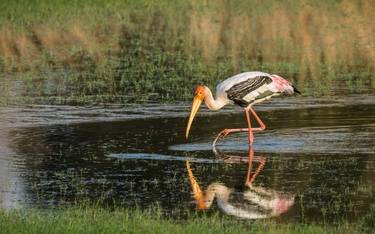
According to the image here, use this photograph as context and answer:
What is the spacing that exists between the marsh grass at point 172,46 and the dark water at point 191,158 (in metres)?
1.50

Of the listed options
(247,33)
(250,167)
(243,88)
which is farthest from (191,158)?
(247,33)

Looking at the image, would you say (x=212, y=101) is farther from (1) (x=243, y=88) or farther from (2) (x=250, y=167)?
(2) (x=250, y=167)

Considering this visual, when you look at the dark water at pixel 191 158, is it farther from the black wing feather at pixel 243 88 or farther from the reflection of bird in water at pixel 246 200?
the black wing feather at pixel 243 88

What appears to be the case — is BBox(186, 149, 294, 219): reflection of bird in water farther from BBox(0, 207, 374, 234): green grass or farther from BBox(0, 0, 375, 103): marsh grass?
BBox(0, 0, 375, 103): marsh grass

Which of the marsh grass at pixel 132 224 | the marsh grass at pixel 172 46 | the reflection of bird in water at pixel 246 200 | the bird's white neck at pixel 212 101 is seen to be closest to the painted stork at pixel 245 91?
the bird's white neck at pixel 212 101

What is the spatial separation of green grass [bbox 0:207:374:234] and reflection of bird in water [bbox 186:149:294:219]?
0.32 m

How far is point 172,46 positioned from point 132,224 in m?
14.5

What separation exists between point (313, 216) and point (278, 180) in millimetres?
1668

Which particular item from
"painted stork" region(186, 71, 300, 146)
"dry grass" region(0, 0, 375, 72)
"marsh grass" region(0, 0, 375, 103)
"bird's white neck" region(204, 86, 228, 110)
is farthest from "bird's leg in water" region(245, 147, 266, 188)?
"dry grass" region(0, 0, 375, 72)

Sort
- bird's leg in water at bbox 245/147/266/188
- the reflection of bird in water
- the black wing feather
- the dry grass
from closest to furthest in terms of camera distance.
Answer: the reflection of bird in water, bird's leg in water at bbox 245/147/266/188, the black wing feather, the dry grass

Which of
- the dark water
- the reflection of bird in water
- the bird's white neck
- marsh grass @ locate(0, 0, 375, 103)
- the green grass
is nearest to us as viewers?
the green grass

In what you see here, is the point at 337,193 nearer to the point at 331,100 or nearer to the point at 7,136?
the point at 7,136

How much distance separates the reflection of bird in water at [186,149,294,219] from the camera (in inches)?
368

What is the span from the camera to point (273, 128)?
46.1 feet
